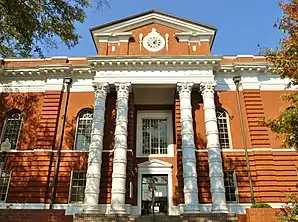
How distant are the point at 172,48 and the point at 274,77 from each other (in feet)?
24.2

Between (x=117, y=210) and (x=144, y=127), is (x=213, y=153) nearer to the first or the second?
(x=144, y=127)

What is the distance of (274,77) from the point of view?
19.0m

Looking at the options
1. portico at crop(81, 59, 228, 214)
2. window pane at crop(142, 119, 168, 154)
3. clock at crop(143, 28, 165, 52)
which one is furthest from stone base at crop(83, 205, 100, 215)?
clock at crop(143, 28, 165, 52)

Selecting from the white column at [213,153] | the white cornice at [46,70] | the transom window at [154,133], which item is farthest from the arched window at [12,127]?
the white column at [213,153]

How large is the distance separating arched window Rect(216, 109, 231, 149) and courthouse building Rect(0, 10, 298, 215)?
0.23ft

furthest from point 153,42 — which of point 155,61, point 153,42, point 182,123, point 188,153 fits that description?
point 188,153

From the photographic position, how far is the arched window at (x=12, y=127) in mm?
18469

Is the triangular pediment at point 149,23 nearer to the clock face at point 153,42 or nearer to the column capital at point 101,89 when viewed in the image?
the clock face at point 153,42

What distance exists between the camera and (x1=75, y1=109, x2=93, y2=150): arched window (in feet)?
59.1

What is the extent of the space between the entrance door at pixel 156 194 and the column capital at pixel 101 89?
Answer: 603cm

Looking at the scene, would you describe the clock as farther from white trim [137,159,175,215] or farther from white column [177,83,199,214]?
white trim [137,159,175,215]

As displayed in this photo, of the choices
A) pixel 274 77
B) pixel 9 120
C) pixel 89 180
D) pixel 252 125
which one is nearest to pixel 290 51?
pixel 252 125

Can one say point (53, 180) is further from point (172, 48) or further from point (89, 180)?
point (172, 48)

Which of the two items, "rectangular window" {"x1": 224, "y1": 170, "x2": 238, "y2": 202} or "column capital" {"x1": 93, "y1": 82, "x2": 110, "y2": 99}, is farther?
"column capital" {"x1": 93, "y1": 82, "x2": 110, "y2": 99}
